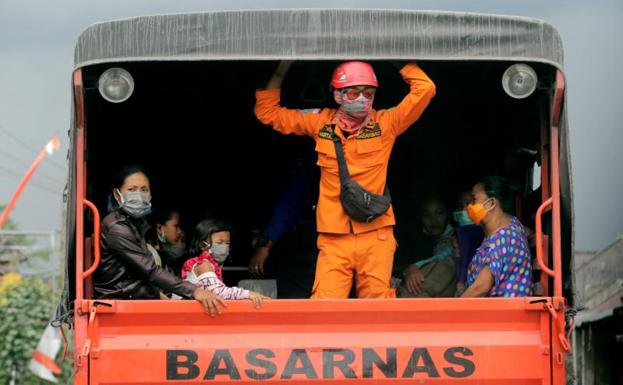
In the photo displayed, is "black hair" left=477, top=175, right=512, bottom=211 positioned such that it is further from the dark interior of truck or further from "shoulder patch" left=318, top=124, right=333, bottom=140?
"shoulder patch" left=318, top=124, right=333, bottom=140

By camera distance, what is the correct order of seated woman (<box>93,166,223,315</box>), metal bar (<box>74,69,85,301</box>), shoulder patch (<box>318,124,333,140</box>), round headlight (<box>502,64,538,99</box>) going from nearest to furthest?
metal bar (<box>74,69,85,301</box>), round headlight (<box>502,64,538,99</box>), seated woman (<box>93,166,223,315</box>), shoulder patch (<box>318,124,333,140</box>)

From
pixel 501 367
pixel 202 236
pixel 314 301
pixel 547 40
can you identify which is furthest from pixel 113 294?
pixel 547 40

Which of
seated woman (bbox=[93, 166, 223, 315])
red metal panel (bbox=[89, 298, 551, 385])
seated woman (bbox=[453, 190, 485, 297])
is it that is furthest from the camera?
seated woman (bbox=[453, 190, 485, 297])

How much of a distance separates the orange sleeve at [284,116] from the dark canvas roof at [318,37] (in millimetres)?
691

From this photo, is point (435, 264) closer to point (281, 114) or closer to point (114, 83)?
point (281, 114)

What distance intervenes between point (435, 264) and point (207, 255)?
4.74 feet

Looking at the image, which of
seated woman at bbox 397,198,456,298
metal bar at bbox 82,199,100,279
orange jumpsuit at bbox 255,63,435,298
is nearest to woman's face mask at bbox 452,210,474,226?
seated woman at bbox 397,198,456,298

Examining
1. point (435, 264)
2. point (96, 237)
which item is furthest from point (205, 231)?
point (435, 264)

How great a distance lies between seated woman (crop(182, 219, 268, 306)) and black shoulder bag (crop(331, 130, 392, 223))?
0.75 meters

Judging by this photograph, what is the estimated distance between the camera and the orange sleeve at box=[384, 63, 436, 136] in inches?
241

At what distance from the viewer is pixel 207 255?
6.64 metres

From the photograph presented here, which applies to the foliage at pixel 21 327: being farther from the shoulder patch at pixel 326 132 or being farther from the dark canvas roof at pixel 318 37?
the dark canvas roof at pixel 318 37

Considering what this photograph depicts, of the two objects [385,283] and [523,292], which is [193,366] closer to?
[385,283]

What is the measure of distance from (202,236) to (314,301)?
1.26 meters
